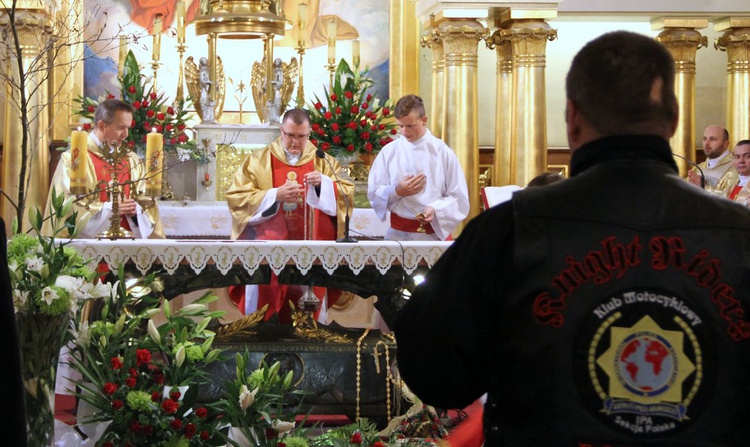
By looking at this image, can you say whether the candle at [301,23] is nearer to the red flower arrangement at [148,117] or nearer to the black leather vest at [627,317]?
the red flower arrangement at [148,117]

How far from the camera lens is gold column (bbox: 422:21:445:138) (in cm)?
1101

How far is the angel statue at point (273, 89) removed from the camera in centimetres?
1041

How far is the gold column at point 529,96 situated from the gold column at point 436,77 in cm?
71

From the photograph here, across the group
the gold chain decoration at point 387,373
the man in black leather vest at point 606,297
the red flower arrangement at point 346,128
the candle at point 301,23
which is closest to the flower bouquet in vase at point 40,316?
the man in black leather vest at point 606,297

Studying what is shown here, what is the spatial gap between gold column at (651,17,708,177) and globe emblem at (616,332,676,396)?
9276 millimetres

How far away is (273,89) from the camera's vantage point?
34.1 ft

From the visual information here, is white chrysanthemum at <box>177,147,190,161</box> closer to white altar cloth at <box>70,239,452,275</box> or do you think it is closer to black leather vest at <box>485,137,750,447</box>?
white altar cloth at <box>70,239,452,275</box>

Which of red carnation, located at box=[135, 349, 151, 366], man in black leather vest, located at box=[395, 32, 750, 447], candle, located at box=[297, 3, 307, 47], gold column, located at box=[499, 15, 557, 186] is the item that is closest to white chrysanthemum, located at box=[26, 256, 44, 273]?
red carnation, located at box=[135, 349, 151, 366]

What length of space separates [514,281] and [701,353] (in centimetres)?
37

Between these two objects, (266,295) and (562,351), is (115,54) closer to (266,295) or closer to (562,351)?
(266,295)

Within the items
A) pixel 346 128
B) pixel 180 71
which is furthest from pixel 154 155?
pixel 180 71

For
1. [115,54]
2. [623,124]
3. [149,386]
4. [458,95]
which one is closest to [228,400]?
[149,386]

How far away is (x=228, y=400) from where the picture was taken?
4.41 meters

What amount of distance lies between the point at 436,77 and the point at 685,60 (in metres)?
2.41
